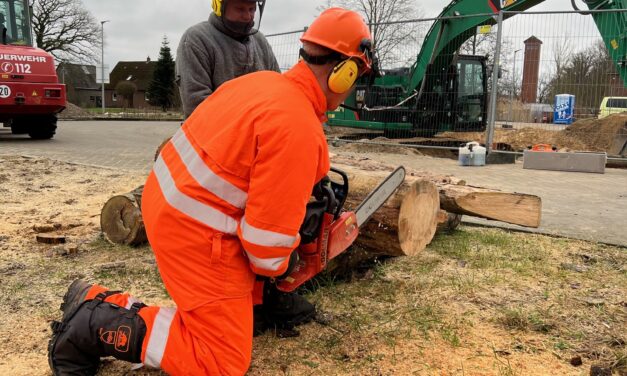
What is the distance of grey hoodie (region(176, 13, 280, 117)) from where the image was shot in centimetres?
311

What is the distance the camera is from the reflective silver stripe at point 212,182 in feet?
6.20

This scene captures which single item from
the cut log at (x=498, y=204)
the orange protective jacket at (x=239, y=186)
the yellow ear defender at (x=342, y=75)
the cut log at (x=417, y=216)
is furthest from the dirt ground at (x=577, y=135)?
the orange protective jacket at (x=239, y=186)

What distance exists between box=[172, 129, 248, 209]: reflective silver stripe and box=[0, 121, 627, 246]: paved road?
11.0ft

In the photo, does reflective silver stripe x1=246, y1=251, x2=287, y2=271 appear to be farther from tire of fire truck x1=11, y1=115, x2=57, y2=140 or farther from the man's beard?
tire of fire truck x1=11, y1=115, x2=57, y2=140

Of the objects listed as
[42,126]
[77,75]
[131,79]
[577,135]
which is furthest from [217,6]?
[131,79]

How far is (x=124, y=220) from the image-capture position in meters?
3.87

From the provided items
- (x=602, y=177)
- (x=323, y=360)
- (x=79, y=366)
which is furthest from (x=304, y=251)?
(x=602, y=177)

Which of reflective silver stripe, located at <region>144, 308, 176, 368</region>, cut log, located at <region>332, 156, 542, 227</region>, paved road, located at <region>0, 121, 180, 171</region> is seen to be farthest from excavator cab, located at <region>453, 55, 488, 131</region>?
reflective silver stripe, located at <region>144, 308, 176, 368</region>

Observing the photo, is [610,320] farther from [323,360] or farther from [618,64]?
[618,64]

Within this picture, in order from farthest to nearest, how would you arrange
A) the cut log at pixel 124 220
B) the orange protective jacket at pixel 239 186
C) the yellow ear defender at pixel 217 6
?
the cut log at pixel 124 220 → the yellow ear defender at pixel 217 6 → the orange protective jacket at pixel 239 186

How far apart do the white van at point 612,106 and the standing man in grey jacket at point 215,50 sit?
326 inches

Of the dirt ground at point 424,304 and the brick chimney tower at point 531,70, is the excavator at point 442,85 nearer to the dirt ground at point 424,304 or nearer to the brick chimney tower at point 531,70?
the brick chimney tower at point 531,70

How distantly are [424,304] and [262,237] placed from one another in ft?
4.60

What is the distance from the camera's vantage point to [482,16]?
9773mm
